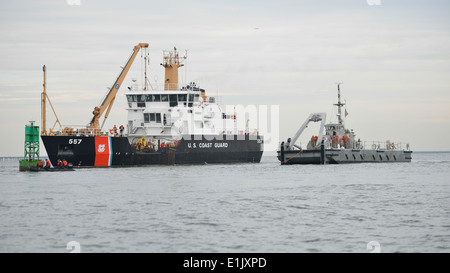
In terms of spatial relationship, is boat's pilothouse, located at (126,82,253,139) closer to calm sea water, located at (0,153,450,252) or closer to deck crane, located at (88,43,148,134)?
deck crane, located at (88,43,148,134)

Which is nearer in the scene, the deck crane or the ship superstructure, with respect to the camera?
the ship superstructure

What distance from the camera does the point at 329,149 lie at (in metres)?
65.2

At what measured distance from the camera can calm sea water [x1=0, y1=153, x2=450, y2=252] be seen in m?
17.5

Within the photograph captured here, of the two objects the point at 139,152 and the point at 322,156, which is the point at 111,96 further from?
the point at 322,156

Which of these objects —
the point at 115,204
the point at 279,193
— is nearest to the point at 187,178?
the point at 279,193

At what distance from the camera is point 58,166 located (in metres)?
50.1

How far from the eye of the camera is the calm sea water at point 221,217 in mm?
17484

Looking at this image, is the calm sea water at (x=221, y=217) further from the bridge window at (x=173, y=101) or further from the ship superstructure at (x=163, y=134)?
the bridge window at (x=173, y=101)

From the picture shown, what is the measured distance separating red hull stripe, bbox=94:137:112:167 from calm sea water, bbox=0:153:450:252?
1512cm

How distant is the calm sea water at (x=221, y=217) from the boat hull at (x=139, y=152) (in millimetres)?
14504

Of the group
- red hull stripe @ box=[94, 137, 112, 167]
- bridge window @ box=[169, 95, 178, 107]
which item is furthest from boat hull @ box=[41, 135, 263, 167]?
bridge window @ box=[169, 95, 178, 107]
